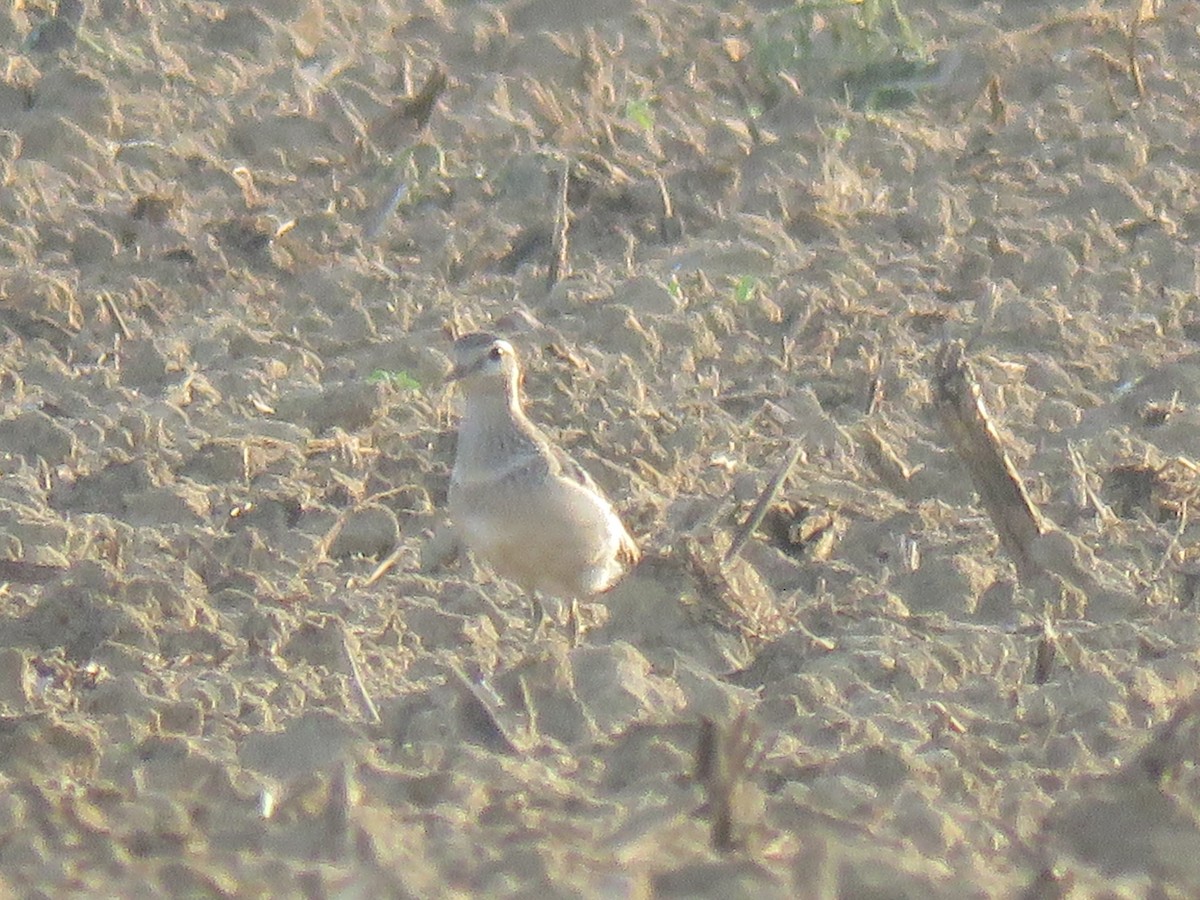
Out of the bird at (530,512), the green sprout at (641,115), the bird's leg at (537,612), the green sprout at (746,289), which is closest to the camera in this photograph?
the bird at (530,512)

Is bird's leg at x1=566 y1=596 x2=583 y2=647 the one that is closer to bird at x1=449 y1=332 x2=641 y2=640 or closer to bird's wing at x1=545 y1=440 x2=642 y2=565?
bird at x1=449 y1=332 x2=641 y2=640

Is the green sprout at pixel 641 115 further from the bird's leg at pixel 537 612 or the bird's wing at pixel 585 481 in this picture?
the bird's leg at pixel 537 612

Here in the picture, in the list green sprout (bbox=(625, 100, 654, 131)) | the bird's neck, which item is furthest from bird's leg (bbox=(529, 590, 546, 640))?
green sprout (bbox=(625, 100, 654, 131))

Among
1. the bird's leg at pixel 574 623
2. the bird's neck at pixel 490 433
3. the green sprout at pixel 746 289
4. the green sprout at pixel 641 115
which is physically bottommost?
the bird's leg at pixel 574 623

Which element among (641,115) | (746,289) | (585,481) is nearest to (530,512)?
(585,481)

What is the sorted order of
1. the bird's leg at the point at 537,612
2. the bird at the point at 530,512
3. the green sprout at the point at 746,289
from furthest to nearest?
the green sprout at the point at 746,289
the bird's leg at the point at 537,612
the bird at the point at 530,512

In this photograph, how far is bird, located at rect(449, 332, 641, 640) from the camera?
24.9 feet

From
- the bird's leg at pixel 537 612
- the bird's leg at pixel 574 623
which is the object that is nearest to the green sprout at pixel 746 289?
the bird's leg at pixel 574 623

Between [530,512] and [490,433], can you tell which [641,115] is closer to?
[490,433]

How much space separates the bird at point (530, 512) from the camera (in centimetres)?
758

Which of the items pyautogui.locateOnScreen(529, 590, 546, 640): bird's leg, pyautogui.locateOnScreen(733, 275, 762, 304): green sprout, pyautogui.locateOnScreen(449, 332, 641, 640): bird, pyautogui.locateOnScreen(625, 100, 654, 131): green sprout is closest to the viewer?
pyautogui.locateOnScreen(449, 332, 641, 640): bird

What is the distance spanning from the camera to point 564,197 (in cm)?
1014

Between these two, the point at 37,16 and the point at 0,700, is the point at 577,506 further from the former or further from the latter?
the point at 37,16

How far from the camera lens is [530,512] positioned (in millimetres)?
7625
